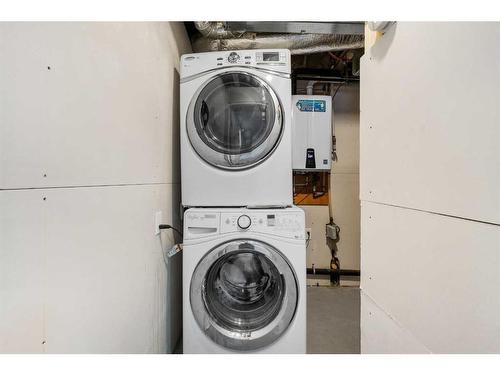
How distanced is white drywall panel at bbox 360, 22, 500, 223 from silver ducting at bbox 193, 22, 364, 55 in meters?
1.12

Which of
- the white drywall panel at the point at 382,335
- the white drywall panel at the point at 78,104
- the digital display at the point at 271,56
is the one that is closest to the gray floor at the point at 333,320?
the white drywall panel at the point at 382,335

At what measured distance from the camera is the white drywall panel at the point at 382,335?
79 centimetres

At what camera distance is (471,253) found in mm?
559

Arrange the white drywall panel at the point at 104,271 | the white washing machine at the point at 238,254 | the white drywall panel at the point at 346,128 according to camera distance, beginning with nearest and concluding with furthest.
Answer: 1. the white drywall panel at the point at 104,271
2. the white washing machine at the point at 238,254
3. the white drywall panel at the point at 346,128

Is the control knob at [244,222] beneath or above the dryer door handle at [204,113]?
beneath

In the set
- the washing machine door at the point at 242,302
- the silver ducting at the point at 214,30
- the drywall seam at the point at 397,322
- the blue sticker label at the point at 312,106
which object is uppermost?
the silver ducting at the point at 214,30

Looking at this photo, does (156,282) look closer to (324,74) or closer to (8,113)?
(8,113)

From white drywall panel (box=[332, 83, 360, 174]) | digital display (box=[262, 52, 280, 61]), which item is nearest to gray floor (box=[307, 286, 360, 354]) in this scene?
white drywall panel (box=[332, 83, 360, 174])

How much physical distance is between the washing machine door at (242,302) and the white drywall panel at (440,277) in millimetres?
500

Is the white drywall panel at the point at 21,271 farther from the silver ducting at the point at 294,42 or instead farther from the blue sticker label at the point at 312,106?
the blue sticker label at the point at 312,106

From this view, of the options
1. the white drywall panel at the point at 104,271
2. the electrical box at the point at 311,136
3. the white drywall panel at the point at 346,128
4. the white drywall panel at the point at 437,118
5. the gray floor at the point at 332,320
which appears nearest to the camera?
the white drywall panel at the point at 437,118

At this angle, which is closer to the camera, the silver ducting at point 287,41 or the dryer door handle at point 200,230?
the dryer door handle at point 200,230
